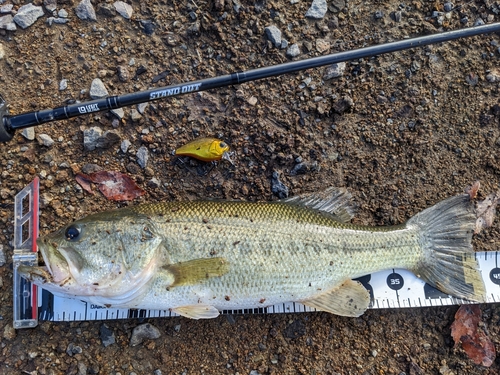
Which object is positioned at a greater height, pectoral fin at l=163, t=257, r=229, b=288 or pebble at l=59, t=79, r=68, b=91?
pebble at l=59, t=79, r=68, b=91

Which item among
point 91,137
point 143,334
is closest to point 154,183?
point 91,137

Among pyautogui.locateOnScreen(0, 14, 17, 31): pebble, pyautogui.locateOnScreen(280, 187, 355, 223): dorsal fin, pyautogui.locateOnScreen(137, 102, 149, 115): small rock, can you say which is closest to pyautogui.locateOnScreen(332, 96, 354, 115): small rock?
pyautogui.locateOnScreen(280, 187, 355, 223): dorsal fin

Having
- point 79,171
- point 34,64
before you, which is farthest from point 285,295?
point 34,64

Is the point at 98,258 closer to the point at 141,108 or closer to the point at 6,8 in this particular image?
the point at 141,108

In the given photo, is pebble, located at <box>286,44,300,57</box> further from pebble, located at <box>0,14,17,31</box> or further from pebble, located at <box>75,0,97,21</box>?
pebble, located at <box>0,14,17,31</box>

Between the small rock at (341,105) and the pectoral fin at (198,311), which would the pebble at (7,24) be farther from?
the small rock at (341,105)
